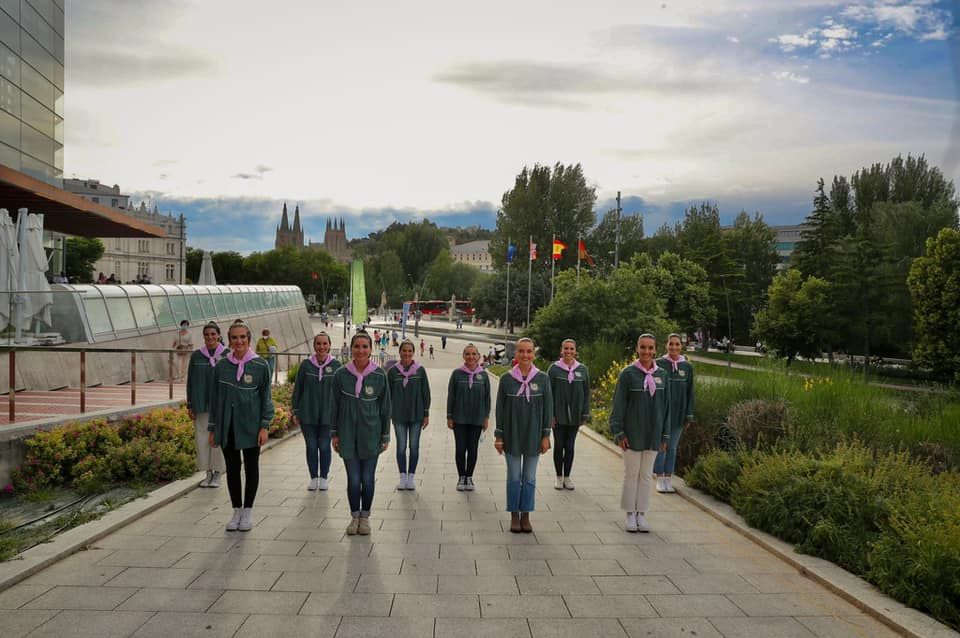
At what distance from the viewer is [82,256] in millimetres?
66438

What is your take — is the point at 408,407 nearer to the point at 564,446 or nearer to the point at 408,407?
the point at 408,407

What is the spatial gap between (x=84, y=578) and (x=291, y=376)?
1240 centimetres

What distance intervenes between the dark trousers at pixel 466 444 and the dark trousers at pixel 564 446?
99 cm

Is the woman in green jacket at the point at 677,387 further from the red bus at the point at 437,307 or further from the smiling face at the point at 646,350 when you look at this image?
the red bus at the point at 437,307

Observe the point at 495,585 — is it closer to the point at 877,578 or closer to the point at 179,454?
the point at 877,578

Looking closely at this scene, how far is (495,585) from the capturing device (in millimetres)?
5371

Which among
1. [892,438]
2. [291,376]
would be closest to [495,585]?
[892,438]

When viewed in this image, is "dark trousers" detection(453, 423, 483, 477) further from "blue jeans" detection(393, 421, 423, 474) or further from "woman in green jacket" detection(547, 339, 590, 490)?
"woman in green jacket" detection(547, 339, 590, 490)

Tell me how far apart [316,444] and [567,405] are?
3.17m

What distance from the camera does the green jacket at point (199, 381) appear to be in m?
7.86

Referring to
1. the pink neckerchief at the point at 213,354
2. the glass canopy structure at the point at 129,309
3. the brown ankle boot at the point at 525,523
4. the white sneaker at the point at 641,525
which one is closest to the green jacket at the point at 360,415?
the brown ankle boot at the point at 525,523

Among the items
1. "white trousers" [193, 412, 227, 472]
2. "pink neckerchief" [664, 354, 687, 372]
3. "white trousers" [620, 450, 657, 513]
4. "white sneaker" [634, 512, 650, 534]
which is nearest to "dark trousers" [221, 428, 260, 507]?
"white trousers" [193, 412, 227, 472]

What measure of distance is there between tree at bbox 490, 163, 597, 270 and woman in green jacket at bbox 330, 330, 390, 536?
66389 mm

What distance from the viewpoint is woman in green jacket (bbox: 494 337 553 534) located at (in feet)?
22.3
